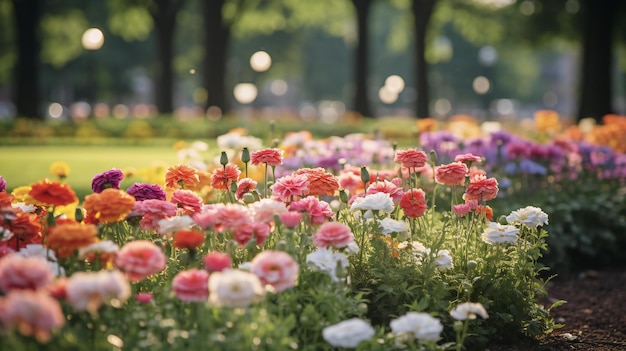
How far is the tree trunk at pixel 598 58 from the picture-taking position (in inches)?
742

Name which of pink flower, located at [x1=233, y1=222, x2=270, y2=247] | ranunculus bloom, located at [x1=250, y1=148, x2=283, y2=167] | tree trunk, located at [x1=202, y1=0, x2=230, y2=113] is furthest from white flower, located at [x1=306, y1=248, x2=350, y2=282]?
tree trunk, located at [x1=202, y1=0, x2=230, y2=113]

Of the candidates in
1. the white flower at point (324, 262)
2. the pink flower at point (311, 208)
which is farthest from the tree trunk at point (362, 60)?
the white flower at point (324, 262)

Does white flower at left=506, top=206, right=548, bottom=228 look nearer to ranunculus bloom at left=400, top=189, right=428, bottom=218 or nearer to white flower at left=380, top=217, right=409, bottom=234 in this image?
ranunculus bloom at left=400, top=189, right=428, bottom=218

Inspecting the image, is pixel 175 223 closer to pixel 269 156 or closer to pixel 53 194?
pixel 53 194

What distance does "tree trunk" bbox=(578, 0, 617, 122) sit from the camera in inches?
742

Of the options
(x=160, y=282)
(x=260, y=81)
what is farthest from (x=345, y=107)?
(x=160, y=282)

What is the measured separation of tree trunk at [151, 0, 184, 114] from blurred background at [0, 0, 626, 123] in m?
0.04

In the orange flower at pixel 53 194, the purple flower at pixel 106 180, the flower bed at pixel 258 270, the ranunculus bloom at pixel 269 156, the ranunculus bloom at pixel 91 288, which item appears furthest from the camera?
the ranunculus bloom at pixel 269 156

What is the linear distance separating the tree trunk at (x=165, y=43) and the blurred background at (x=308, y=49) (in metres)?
0.04

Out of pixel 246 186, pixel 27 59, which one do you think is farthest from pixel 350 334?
pixel 27 59

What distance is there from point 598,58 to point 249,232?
17.6 meters

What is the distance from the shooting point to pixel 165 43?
2384 cm

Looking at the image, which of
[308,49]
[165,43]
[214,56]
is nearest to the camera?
[214,56]

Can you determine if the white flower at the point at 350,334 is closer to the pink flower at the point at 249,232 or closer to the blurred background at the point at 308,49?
the pink flower at the point at 249,232
